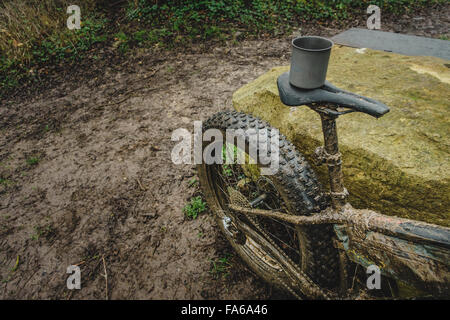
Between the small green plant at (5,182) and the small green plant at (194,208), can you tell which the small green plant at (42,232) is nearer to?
the small green plant at (5,182)

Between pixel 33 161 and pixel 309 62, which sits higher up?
pixel 309 62

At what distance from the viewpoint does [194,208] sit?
2.62 meters

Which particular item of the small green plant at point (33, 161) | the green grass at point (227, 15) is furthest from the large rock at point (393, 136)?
the green grass at point (227, 15)

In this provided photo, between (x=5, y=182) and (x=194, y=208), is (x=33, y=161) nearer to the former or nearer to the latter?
(x=5, y=182)

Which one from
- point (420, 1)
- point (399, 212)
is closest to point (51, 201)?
Result: point (399, 212)

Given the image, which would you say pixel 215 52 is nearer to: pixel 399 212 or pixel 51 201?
pixel 51 201

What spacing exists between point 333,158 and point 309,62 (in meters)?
0.46

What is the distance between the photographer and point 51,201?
9.33 ft

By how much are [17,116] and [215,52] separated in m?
3.60

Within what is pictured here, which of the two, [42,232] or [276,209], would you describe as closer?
[276,209]

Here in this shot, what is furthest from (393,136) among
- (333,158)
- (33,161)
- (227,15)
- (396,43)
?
(227,15)

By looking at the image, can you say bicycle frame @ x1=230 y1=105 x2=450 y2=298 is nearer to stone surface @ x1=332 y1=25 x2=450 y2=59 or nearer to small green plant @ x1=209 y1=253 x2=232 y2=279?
small green plant @ x1=209 y1=253 x2=232 y2=279

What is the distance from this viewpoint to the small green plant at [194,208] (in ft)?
8.47

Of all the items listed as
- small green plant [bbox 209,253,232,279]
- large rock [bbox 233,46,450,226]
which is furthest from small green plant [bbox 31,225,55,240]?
large rock [bbox 233,46,450,226]
